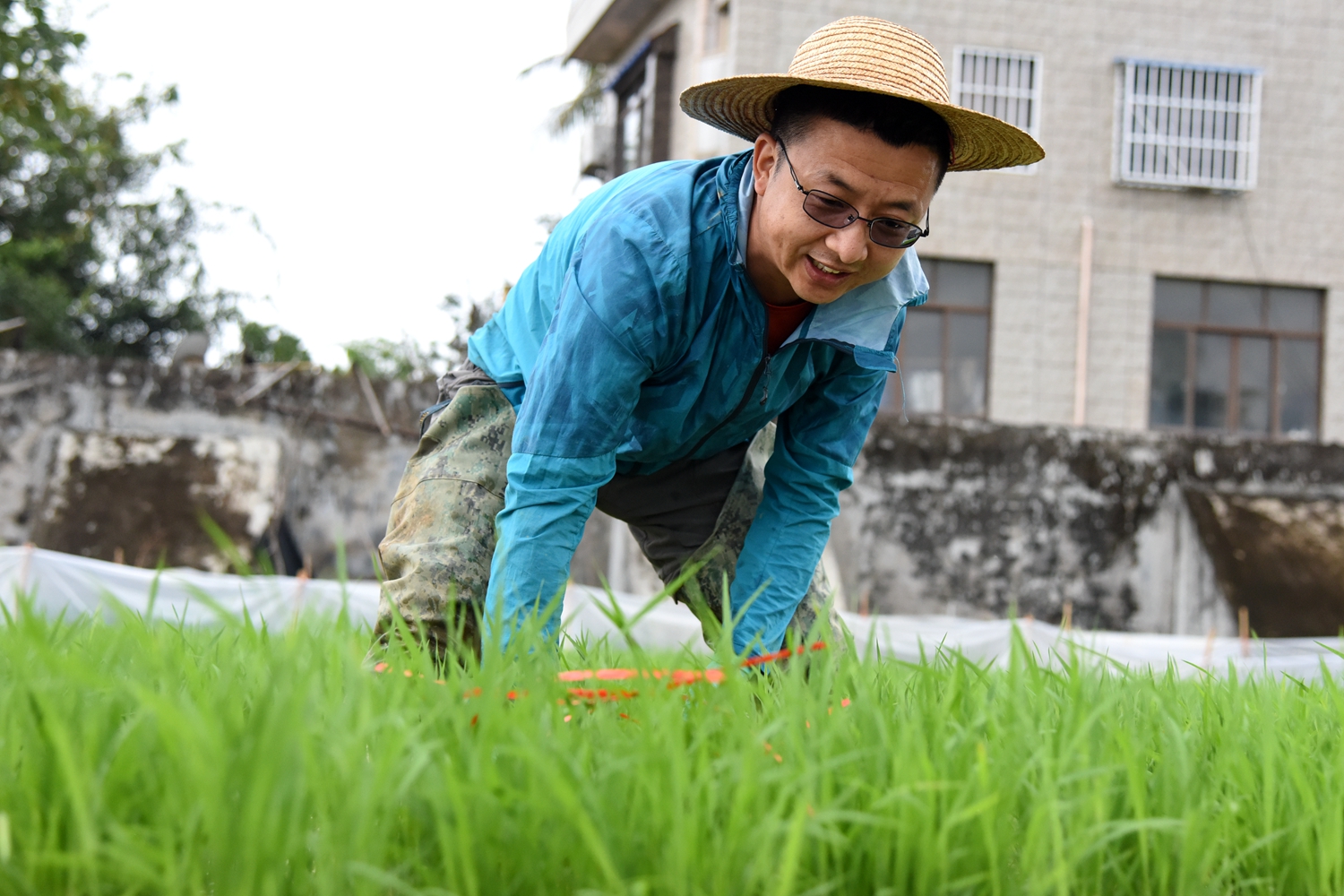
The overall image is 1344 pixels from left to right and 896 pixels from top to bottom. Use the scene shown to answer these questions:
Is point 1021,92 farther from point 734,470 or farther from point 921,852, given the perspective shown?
point 921,852

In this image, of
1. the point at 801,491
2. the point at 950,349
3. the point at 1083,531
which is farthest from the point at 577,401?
the point at 950,349

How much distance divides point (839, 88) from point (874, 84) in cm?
8

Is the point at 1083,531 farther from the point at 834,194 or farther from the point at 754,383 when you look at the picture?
the point at 834,194

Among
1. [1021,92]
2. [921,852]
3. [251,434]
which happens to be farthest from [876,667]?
[1021,92]

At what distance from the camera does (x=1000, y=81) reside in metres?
11.9

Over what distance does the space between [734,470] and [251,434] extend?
684 cm

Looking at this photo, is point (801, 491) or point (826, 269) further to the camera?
point (801, 491)

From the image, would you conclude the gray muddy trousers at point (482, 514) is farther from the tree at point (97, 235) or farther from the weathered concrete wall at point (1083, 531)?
the tree at point (97, 235)

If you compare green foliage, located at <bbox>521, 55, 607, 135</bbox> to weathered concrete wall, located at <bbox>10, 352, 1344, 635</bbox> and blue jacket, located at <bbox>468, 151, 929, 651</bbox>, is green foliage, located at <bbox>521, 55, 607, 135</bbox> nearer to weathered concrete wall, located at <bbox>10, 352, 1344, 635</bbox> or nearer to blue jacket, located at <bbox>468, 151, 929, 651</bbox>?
weathered concrete wall, located at <bbox>10, 352, 1344, 635</bbox>

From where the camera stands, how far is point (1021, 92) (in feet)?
39.2

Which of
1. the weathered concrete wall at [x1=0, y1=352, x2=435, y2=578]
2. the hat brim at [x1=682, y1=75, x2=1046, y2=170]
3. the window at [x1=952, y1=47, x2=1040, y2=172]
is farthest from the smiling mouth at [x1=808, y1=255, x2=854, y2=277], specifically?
the window at [x1=952, y1=47, x2=1040, y2=172]

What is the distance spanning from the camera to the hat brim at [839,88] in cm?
198

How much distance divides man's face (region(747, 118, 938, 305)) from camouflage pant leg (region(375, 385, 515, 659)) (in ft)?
2.30

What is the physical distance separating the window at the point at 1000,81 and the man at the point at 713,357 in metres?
10.3
